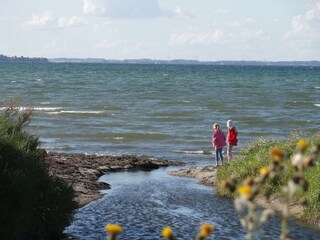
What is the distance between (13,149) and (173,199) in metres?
7.19

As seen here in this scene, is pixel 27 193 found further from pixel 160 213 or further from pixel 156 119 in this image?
pixel 156 119

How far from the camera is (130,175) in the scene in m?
24.2

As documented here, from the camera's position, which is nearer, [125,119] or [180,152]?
[180,152]

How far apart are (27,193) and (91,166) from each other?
13219 millimetres

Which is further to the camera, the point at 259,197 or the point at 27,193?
the point at 259,197

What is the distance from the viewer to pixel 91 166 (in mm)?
25094

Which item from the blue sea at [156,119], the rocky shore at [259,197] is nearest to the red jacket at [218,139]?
the rocky shore at [259,197]

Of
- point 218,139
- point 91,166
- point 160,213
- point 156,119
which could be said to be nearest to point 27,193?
point 160,213

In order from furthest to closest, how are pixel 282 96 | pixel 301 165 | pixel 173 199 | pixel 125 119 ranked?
pixel 282 96 → pixel 125 119 → pixel 173 199 → pixel 301 165

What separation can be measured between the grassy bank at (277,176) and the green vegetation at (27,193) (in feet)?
13.8

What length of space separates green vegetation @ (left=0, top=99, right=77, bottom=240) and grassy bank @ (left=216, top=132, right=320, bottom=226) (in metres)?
4.21

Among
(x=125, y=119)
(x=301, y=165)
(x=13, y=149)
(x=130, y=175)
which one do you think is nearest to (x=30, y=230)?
(x=13, y=149)

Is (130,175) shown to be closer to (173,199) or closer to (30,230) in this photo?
(173,199)

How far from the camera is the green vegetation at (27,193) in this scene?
11070 mm
